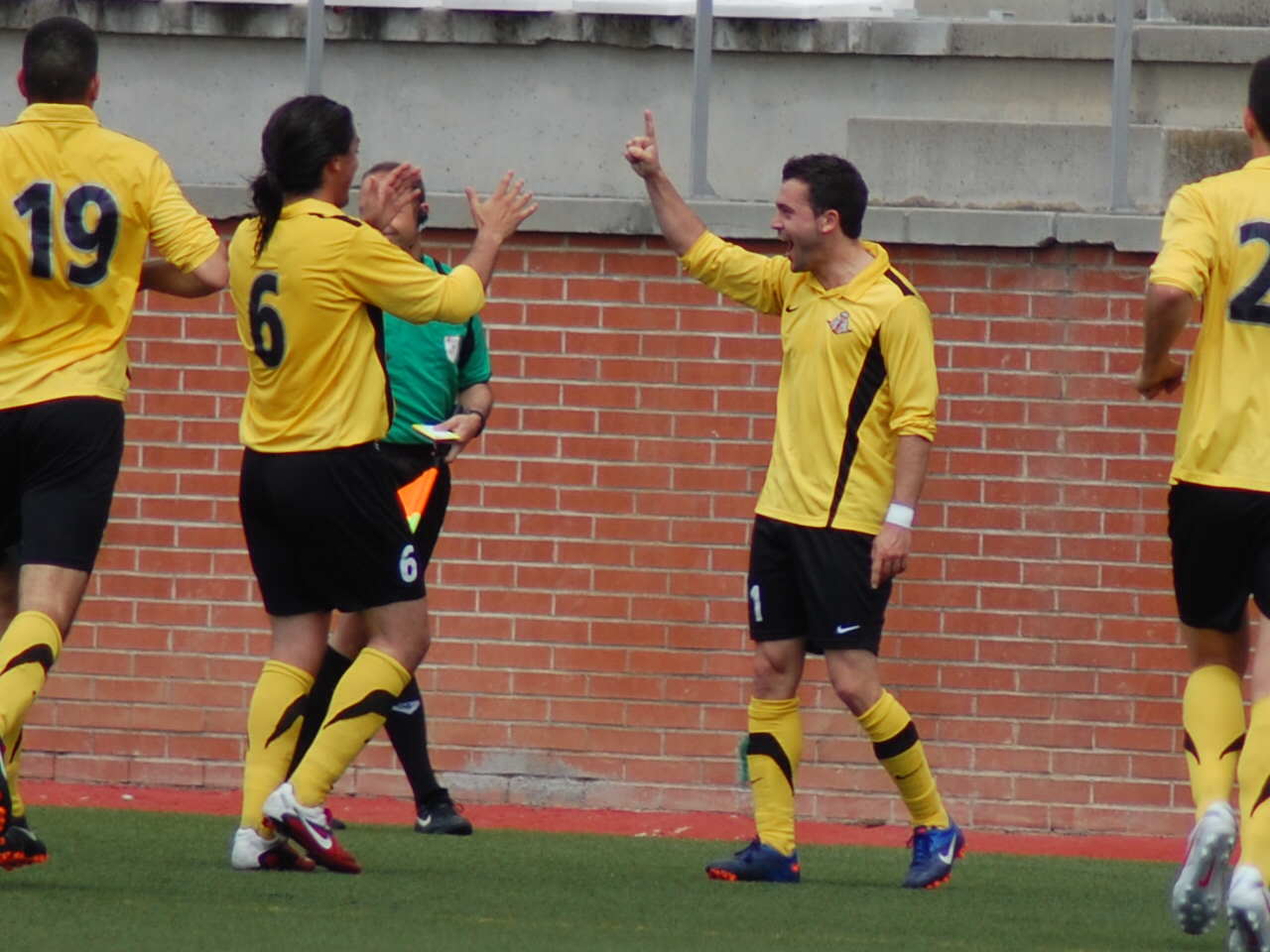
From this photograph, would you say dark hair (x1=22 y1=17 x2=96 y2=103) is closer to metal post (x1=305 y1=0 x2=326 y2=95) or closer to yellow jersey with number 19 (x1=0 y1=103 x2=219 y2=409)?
yellow jersey with number 19 (x1=0 y1=103 x2=219 y2=409)

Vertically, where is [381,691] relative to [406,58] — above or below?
below

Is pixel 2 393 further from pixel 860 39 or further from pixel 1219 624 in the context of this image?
pixel 860 39

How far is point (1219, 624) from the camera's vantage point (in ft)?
16.4

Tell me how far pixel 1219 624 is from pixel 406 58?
4421 millimetres

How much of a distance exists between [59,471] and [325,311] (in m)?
0.76

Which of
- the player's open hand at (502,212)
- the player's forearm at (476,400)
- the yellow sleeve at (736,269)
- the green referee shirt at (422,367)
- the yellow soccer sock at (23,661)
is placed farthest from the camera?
the player's forearm at (476,400)

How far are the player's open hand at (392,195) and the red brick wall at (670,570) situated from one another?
145 cm

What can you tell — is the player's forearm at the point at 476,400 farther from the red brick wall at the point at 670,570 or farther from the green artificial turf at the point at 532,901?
the green artificial turf at the point at 532,901

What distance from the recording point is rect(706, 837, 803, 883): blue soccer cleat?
5.89 m

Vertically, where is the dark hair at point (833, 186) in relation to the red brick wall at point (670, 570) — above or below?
above

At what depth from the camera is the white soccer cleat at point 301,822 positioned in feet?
17.8

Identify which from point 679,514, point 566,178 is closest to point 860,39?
point 566,178

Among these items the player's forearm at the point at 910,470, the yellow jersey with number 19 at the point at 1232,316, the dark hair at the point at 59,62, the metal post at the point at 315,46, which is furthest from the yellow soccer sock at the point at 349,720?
the metal post at the point at 315,46

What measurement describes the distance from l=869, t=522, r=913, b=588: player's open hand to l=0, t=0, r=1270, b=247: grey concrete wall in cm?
279
